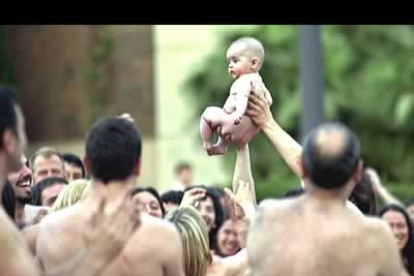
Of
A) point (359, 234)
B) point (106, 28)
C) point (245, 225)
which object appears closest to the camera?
point (359, 234)

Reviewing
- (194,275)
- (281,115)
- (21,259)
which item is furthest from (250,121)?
(281,115)

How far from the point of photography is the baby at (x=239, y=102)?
26.7 feet

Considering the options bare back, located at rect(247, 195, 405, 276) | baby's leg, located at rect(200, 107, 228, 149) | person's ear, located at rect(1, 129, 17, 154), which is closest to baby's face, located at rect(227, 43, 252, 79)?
baby's leg, located at rect(200, 107, 228, 149)

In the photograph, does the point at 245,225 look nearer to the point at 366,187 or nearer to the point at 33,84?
the point at 366,187

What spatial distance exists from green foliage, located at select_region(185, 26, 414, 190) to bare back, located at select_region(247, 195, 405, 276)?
71.8 feet

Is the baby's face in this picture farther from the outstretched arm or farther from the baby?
the outstretched arm

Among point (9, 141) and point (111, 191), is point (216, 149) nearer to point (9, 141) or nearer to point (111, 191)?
point (111, 191)

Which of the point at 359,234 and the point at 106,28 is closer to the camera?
the point at 359,234

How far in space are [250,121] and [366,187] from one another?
224 cm

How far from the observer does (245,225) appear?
775 centimetres

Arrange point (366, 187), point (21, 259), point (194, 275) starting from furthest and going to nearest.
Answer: point (366, 187), point (194, 275), point (21, 259)

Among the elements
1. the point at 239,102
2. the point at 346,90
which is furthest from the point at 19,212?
the point at 346,90

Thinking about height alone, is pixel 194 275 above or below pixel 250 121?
below

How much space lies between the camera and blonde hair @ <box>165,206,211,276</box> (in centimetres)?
712
